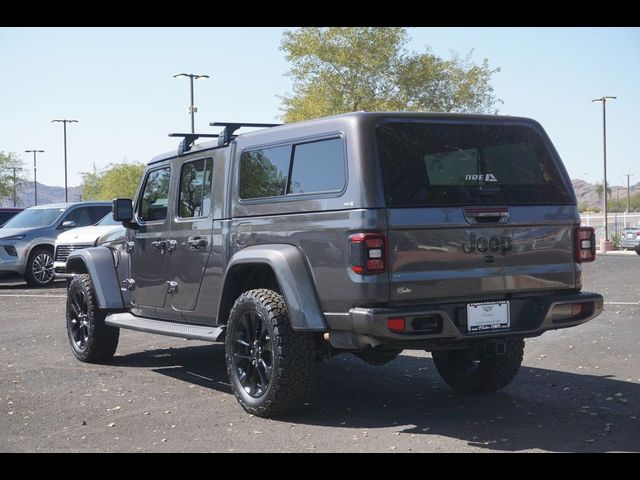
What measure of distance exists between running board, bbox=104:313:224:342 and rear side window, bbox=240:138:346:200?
1.05 metres

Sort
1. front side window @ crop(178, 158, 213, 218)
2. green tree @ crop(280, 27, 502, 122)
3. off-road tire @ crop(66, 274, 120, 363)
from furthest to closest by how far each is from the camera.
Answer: green tree @ crop(280, 27, 502, 122)
off-road tire @ crop(66, 274, 120, 363)
front side window @ crop(178, 158, 213, 218)

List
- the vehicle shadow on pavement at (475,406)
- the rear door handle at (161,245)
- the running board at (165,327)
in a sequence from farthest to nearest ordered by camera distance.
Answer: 1. the rear door handle at (161,245)
2. the running board at (165,327)
3. the vehicle shadow on pavement at (475,406)

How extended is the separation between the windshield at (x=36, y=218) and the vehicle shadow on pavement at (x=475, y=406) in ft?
36.4

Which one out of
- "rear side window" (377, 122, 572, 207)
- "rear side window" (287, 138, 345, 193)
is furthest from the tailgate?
"rear side window" (287, 138, 345, 193)

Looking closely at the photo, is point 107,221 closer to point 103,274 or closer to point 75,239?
point 75,239

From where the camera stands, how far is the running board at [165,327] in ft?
21.4

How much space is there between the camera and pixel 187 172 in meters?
7.35

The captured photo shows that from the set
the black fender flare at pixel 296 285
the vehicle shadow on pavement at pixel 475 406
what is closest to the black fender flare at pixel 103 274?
the vehicle shadow on pavement at pixel 475 406

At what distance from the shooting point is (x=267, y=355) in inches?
237

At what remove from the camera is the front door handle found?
6.80m

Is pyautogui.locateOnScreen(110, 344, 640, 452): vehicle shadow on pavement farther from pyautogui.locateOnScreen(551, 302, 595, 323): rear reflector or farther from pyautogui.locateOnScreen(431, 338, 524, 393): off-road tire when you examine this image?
pyautogui.locateOnScreen(551, 302, 595, 323): rear reflector

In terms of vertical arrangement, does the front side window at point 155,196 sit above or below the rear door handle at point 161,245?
above

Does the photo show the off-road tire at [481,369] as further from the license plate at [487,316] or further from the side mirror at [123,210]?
the side mirror at [123,210]

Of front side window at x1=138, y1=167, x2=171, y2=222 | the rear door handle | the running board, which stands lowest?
the running board
